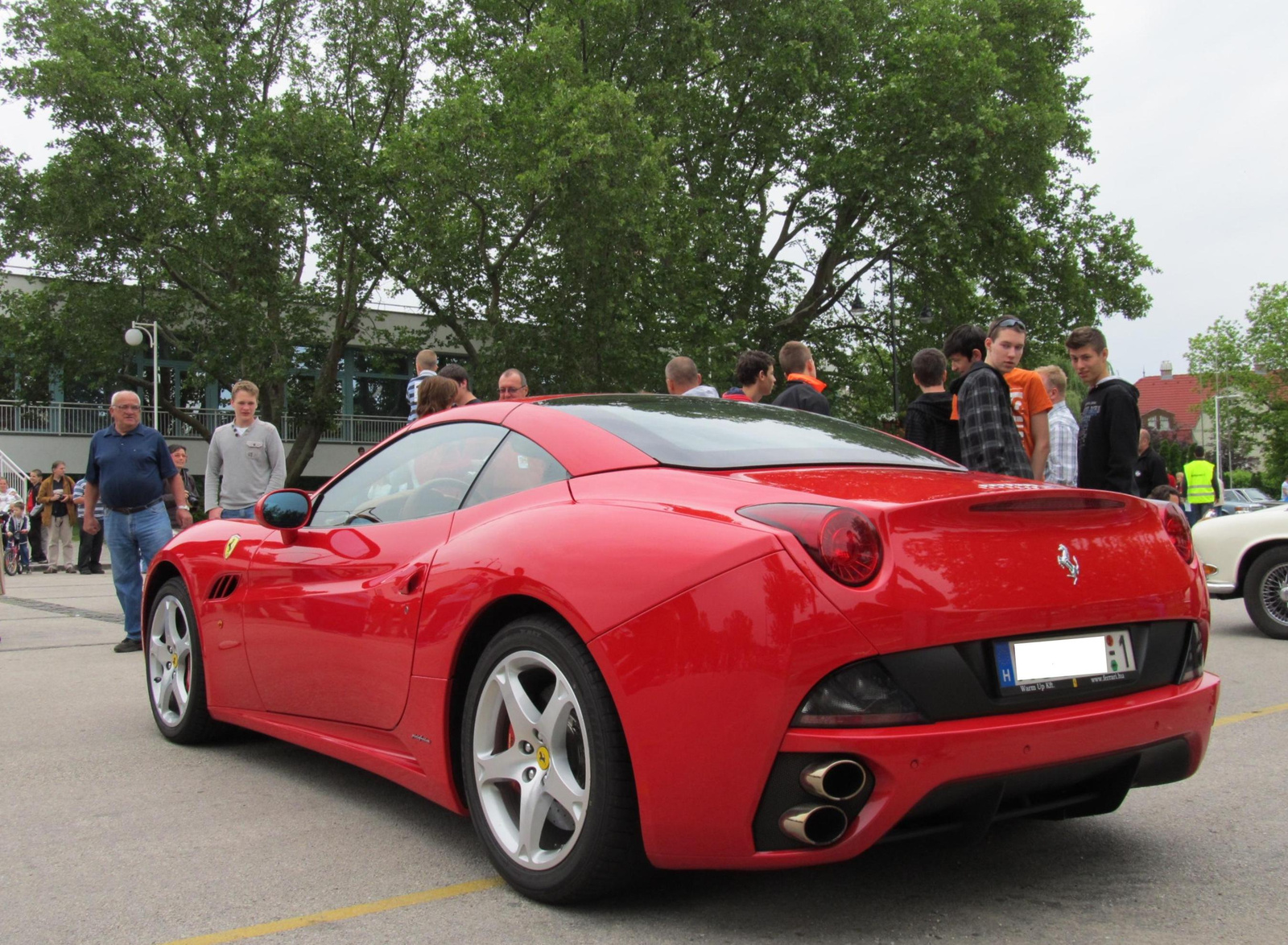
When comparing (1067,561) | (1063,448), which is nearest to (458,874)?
(1067,561)

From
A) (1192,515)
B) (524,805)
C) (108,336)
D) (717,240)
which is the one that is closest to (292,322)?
(108,336)

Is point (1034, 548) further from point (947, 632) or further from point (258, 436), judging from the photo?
point (258, 436)

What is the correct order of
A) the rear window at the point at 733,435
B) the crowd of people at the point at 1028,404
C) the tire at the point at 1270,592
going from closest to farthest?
1. the rear window at the point at 733,435
2. the crowd of people at the point at 1028,404
3. the tire at the point at 1270,592

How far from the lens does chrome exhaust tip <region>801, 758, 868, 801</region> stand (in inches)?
96.7

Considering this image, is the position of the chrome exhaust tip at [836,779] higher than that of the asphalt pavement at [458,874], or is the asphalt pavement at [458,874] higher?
the chrome exhaust tip at [836,779]

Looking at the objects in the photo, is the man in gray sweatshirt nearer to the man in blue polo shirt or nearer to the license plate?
the man in blue polo shirt

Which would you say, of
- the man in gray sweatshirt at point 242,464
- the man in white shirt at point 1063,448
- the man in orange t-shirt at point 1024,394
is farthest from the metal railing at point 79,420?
the man in orange t-shirt at point 1024,394

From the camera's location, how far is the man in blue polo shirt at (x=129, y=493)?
8344mm

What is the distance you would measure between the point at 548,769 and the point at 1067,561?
1373 millimetres

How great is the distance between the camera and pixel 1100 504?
2.95 meters

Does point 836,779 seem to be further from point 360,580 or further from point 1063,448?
point 1063,448

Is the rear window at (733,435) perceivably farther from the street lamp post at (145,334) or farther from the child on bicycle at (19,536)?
the street lamp post at (145,334)

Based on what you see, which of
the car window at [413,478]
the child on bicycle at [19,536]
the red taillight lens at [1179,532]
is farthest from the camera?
the child on bicycle at [19,536]

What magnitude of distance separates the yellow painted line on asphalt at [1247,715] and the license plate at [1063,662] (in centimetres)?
284
